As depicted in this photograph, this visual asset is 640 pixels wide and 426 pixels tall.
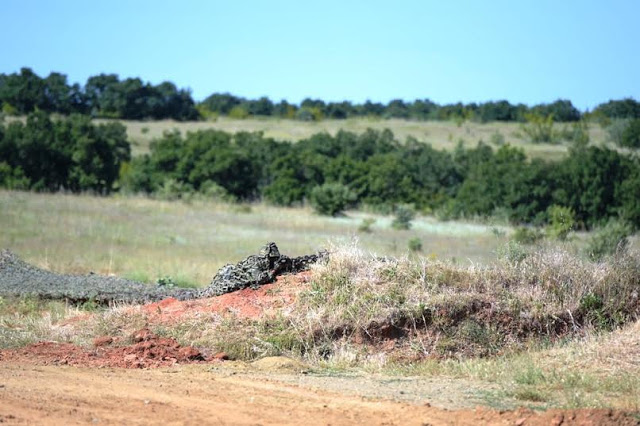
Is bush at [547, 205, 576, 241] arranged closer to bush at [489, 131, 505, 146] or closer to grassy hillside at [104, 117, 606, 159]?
grassy hillside at [104, 117, 606, 159]

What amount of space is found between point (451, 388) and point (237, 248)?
18531mm

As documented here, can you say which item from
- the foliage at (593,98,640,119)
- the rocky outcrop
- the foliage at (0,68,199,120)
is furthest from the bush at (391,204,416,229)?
the foliage at (593,98,640,119)

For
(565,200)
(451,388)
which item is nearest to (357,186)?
(565,200)

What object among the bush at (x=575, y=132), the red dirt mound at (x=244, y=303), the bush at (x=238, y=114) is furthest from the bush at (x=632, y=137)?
the red dirt mound at (x=244, y=303)

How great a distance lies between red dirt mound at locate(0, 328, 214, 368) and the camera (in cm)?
898

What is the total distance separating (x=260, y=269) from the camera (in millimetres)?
11336

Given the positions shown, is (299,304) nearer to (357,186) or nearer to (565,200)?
(565,200)

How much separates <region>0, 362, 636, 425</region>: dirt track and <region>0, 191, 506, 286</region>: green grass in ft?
32.8

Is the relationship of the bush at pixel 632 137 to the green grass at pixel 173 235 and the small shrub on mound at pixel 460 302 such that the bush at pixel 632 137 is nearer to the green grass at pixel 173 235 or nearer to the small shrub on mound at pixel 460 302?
the green grass at pixel 173 235

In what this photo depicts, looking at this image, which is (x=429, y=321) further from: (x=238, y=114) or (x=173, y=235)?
(x=238, y=114)

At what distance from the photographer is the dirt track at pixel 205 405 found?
6461 millimetres

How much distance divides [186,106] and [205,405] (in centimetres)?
8179

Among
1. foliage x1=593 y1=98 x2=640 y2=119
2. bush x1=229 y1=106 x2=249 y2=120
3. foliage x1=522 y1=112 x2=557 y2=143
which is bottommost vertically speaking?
foliage x1=522 y1=112 x2=557 y2=143

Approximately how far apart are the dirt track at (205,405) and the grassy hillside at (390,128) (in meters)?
56.6
